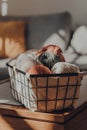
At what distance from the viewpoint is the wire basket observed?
1.05m

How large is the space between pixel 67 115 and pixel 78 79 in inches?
5.8

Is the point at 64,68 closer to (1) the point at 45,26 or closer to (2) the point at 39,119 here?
(2) the point at 39,119

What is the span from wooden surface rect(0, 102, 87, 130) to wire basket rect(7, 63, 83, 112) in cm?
3

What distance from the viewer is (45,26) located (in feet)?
9.43

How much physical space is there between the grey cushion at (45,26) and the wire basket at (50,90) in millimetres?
1767

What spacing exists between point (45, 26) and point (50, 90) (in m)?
1.89

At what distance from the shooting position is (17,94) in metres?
1.20

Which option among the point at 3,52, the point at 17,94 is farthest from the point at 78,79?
the point at 3,52

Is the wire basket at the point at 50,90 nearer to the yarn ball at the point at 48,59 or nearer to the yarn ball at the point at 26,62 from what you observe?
the yarn ball at the point at 26,62

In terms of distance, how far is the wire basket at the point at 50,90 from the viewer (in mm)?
1050

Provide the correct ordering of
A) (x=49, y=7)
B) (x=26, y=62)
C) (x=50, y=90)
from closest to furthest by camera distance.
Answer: (x=50, y=90), (x=26, y=62), (x=49, y=7)

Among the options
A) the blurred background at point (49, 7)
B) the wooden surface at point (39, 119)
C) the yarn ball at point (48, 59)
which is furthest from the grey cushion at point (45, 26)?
the wooden surface at point (39, 119)

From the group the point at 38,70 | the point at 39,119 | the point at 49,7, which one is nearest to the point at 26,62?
the point at 38,70

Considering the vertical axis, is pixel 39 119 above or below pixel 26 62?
below
